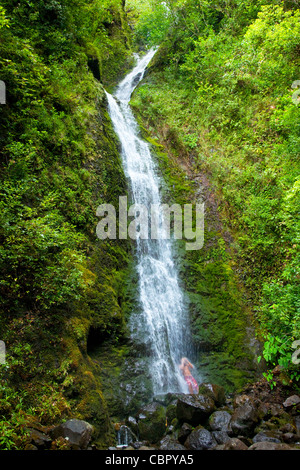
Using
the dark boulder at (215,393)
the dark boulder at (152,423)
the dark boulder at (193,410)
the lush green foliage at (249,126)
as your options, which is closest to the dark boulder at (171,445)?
the dark boulder at (152,423)

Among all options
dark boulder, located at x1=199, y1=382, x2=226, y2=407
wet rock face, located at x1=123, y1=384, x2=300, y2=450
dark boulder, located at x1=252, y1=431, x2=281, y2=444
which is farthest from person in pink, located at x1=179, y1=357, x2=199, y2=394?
dark boulder, located at x1=252, y1=431, x2=281, y2=444

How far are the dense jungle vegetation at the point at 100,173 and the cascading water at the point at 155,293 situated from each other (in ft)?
1.93

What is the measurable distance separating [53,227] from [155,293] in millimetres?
4206

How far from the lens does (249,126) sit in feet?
40.9

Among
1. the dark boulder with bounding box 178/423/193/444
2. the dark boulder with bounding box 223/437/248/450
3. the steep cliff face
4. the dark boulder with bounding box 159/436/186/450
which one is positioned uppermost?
the steep cliff face

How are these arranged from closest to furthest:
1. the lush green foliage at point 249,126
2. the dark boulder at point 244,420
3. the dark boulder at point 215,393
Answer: the dark boulder at point 244,420 → the dark boulder at point 215,393 → the lush green foliage at point 249,126

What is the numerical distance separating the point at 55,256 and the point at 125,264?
4.12 metres

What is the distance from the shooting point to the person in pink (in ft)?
24.7

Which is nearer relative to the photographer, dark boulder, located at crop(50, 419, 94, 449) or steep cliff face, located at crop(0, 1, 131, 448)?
dark boulder, located at crop(50, 419, 94, 449)

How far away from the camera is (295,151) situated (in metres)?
9.49

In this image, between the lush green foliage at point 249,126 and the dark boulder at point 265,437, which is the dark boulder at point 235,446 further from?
the lush green foliage at point 249,126

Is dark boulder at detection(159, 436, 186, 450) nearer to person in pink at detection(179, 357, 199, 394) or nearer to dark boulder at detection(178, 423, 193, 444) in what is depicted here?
dark boulder at detection(178, 423, 193, 444)

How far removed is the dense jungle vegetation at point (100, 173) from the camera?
4844mm

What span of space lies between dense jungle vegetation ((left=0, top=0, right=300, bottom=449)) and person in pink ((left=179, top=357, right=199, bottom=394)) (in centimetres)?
201
